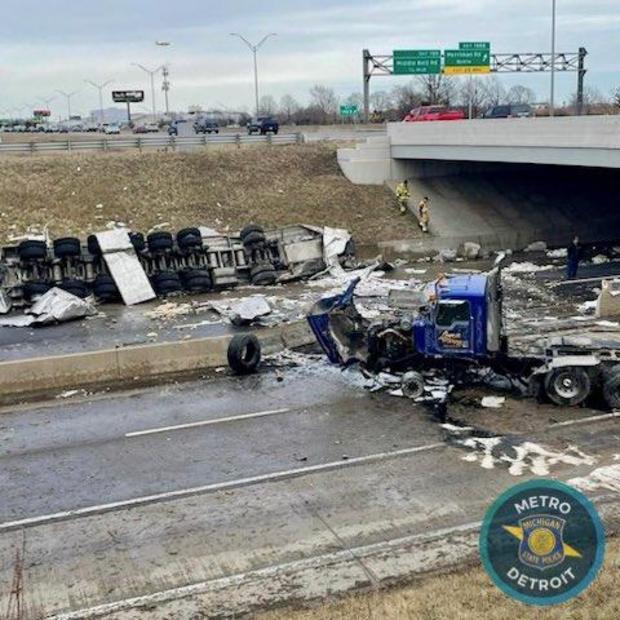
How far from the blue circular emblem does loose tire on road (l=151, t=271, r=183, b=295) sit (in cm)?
1955

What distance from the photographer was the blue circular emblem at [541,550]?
8.05 metres

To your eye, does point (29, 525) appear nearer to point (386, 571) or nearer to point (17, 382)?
point (386, 571)

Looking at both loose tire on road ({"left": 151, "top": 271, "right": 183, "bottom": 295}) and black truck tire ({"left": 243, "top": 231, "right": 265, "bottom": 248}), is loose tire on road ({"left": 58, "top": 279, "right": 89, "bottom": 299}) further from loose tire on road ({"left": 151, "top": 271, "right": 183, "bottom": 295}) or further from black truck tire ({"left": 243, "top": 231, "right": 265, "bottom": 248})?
black truck tire ({"left": 243, "top": 231, "right": 265, "bottom": 248})

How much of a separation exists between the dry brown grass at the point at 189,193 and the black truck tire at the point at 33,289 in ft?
27.6

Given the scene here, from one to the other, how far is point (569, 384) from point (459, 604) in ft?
26.0

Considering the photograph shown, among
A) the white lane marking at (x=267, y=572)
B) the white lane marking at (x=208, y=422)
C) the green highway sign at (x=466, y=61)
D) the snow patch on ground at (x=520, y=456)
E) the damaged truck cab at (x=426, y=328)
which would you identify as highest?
the green highway sign at (x=466, y=61)

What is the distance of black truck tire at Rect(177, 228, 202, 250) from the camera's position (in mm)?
28969

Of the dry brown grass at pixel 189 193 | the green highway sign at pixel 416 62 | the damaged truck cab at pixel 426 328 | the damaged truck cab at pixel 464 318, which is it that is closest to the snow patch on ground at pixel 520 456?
the damaged truck cab at pixel 464 318

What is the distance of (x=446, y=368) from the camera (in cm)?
1662

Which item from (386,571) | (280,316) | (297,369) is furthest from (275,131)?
(386,571)

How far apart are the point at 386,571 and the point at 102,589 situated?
3459 millimetres

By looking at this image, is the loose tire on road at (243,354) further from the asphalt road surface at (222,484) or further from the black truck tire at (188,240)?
the black truck tire at (188,240)

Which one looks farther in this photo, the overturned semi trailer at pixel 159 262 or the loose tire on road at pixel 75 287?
the overturned semi trailer at pixel 159 262

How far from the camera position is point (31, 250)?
88.4 ft
